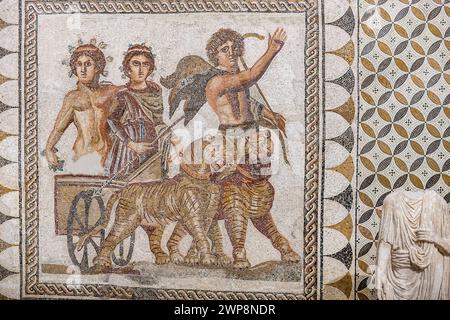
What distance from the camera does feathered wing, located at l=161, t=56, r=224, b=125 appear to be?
4.79 metres

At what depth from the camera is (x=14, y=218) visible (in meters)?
4.87

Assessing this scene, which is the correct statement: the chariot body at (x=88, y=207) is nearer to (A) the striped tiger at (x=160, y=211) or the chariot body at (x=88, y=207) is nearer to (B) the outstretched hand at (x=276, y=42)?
(A) the striped tiger at (x=160, y=211)

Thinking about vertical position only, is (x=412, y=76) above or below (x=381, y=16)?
below

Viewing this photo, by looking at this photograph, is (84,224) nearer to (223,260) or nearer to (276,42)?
(223,260)

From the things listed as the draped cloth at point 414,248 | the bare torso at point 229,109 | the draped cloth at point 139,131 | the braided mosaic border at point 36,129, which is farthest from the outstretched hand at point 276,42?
the draped cloth at point 414,248

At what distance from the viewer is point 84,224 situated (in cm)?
483

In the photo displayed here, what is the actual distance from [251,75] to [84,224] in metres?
1.39

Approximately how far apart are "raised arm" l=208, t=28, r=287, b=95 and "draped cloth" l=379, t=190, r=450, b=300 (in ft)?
3.96

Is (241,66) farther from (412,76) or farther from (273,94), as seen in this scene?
(412,76)

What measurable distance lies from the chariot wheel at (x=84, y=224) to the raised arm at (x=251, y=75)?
1.02 meters

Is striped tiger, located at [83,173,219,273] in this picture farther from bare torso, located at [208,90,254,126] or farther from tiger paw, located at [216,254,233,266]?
bare torso, located at [208,90,254,126]

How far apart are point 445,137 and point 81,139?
7.36 ft

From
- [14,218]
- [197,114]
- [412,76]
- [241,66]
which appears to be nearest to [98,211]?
[14,218]
